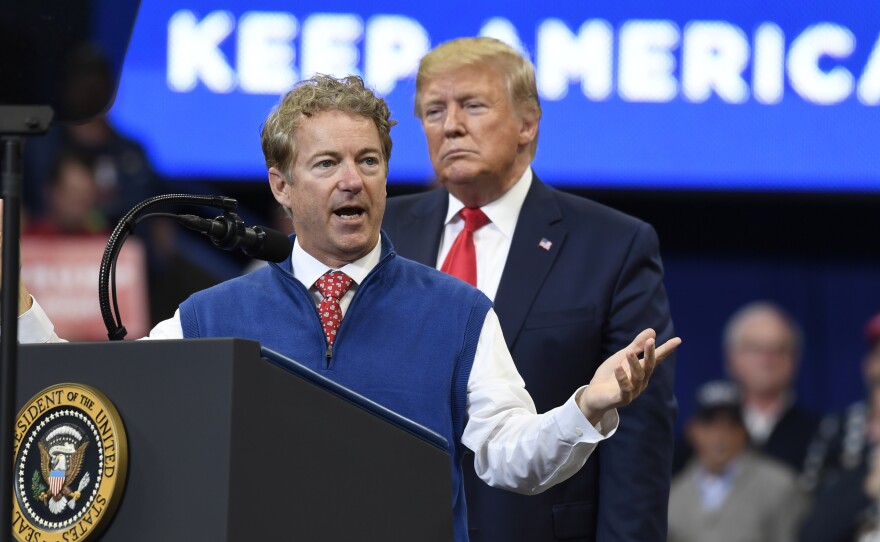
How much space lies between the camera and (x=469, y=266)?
2.91 meters

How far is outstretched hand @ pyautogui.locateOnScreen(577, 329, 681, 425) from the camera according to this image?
72.6 inches

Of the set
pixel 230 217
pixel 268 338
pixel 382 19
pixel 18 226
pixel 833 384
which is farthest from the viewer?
pixel 833 384

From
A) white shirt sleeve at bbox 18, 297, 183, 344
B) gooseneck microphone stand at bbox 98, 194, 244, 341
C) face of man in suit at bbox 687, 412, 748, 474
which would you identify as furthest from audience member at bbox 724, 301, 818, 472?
gooseneck microphone stand at bbox 98, 194, 244, 341

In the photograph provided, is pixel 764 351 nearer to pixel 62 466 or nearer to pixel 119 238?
pixel 119 238

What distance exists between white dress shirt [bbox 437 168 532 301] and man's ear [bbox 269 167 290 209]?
78 cm

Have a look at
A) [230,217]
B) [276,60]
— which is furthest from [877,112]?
[230,217]

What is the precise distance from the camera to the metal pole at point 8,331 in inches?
55.7

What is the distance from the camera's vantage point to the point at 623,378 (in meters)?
1.84

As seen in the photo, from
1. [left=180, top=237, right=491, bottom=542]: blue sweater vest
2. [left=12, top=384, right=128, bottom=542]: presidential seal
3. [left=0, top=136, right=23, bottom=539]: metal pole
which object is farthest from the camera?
[left=180, top=237, right=491, bottom=542]: blue sweater vest

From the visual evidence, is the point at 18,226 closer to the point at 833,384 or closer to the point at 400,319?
the point at 400,319

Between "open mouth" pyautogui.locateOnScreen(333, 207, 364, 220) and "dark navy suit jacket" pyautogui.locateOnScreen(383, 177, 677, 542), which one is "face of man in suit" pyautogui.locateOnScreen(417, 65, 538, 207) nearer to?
"dark navy suit jacket" pyautogui.locateOnScreen(383, 177, 677, 542)

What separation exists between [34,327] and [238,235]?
0.40 meters

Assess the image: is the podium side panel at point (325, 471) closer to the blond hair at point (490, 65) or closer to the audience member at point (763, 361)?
the blond hair at point (490, 65)

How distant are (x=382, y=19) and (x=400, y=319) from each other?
3.17 metres
